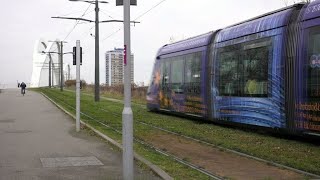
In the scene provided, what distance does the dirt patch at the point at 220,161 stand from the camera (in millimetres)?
9382

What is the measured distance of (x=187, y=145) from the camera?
13.6 meters

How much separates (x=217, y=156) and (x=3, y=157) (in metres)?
4.47

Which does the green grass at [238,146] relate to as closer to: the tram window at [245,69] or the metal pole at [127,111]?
the tram window at [245,69]

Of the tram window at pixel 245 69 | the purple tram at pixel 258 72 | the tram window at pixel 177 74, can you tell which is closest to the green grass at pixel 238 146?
the purple tram at pixel 258 72

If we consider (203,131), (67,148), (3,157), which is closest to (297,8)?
(203,131)

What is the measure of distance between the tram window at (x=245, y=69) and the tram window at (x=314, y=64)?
1966mm

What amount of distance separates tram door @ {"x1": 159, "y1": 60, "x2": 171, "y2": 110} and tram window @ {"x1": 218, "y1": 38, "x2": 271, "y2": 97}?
587 centimetres

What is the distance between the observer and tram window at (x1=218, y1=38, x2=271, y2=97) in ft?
47.4

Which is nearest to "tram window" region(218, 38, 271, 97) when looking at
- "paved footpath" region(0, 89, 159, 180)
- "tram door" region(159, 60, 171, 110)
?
"paved footpath" region(0, 89, 159, 180)

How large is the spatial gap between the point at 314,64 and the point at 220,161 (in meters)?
3.10

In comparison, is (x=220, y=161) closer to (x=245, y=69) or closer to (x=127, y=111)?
(x=127, y=111)

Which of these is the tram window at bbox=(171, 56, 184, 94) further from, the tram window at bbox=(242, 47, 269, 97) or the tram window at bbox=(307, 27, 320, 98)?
the tram window at bbox=(307, 27, 320, 98)

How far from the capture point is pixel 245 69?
15.5 meters

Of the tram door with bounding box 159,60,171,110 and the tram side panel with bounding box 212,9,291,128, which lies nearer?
the tram side panel with bounding box 212,9,291,128
